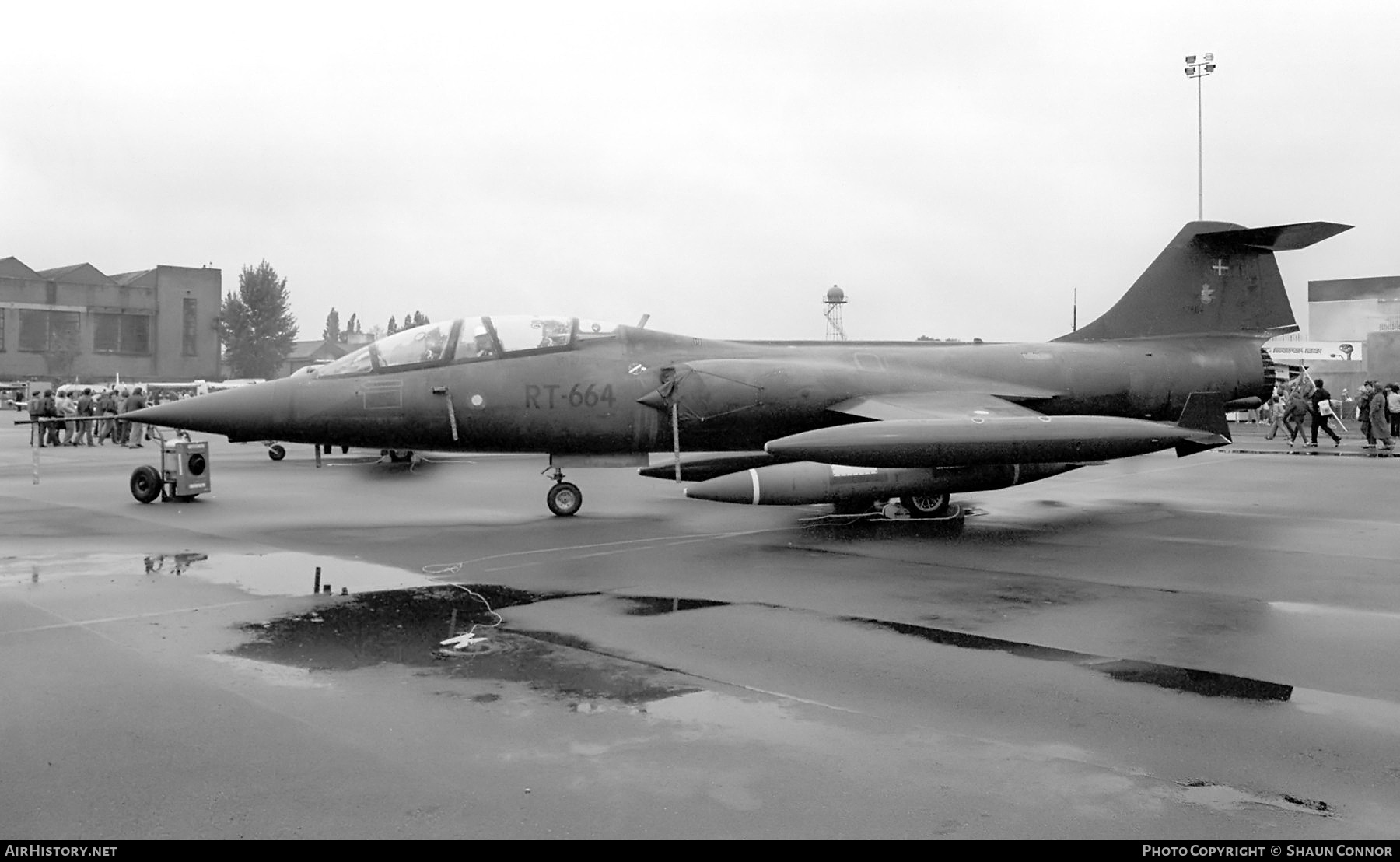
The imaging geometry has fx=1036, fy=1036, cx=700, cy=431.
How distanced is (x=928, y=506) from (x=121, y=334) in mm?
94583

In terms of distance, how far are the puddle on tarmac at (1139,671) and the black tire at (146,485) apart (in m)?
11.4

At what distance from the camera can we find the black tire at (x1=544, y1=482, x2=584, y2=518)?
12734 mm

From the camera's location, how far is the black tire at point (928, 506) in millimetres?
12641

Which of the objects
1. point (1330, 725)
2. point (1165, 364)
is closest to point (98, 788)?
point (1330, 725)

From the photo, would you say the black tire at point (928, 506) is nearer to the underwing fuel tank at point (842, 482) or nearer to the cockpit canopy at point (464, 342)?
the underwing fuel tank at point (842, 482)

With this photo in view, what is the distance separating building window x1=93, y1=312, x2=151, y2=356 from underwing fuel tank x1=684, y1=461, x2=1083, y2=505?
9350 centimetres

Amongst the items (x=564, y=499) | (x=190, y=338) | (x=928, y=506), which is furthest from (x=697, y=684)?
(x=190, y=338)

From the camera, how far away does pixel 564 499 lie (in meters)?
12.8

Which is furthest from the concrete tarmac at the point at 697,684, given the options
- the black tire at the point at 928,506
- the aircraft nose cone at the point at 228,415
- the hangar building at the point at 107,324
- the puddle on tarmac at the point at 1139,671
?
the hangar building at the point at 107,324

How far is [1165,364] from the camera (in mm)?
14422

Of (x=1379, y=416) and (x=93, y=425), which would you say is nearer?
(x=1379, y=416)

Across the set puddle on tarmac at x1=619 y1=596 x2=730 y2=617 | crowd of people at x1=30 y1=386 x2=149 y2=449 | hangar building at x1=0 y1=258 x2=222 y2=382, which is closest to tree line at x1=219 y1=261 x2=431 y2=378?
hangar building at x1=0 y1=258 x2=222 y2=382

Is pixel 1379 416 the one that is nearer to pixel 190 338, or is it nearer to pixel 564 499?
pixel 564 499

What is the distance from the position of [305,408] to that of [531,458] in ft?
40.6
